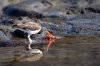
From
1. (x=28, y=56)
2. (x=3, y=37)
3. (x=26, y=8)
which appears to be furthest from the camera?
(x=26, y=8)

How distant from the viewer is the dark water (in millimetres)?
8539

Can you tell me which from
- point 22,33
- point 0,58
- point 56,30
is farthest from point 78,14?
point 0,58

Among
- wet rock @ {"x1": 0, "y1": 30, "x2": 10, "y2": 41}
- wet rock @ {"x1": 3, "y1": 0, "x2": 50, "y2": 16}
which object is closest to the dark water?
wet rock @ {"x1": 0, "y1": 30, "x2": 10, "y2": 41}

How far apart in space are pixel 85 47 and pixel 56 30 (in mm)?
3432

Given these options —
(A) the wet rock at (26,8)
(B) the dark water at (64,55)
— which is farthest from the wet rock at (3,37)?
(A) the wet rock at (26,8)

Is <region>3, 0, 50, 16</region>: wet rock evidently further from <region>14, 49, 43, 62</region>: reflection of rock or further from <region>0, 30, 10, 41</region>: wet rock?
<region>14, 49, 43, 62</region>: reflection of rock

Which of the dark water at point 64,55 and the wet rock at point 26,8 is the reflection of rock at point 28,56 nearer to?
the dark water at point 64,55

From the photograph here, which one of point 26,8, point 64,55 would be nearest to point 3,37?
point 64,55

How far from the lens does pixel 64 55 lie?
9391 mm

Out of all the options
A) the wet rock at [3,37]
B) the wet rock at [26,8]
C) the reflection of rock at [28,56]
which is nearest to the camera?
the reflection of rock at [28,56]

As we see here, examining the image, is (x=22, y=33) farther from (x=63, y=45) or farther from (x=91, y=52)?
(x=91, y=52)

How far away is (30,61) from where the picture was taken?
8.77 metres

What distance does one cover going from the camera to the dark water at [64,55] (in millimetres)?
8539

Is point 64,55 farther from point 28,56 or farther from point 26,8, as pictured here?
point 26,8
